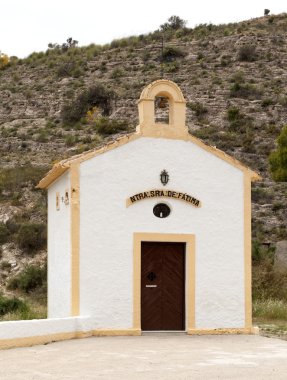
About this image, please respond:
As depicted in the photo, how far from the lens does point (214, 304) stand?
18562 mm

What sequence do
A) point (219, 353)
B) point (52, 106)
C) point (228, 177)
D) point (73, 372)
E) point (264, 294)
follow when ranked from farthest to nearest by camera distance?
point (52, 106) < point (264, 294) < point (228, 177) < point (219, 353) < point (73, 372)

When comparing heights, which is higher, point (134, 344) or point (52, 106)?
point (52, 106)

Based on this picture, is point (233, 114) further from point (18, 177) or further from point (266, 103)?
point (18, 177)

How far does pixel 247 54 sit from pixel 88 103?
1153cm

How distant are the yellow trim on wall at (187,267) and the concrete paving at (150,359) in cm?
90

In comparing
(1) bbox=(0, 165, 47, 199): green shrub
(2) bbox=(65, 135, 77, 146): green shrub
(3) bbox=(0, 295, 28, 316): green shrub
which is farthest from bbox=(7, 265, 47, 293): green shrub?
(2) bbox=(65, 135, 77, 146): green shrub

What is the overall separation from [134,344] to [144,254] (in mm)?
3044

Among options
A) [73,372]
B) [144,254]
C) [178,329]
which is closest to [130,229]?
[144,254]

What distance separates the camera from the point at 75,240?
17.7 meters

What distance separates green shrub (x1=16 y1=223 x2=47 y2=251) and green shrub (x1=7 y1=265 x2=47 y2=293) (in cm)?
355

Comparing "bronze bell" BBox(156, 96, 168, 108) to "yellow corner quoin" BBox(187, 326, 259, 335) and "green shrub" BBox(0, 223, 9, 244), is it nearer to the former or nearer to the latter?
"yellow corner quoin" BBox(187, 326, 259, 335)

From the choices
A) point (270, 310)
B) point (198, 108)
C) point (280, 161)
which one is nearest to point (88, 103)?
point (198, 108)

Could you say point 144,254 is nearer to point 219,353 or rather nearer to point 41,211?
point 219,353

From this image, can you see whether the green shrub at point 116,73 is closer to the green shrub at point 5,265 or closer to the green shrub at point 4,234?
the green shrub at point 4,234
